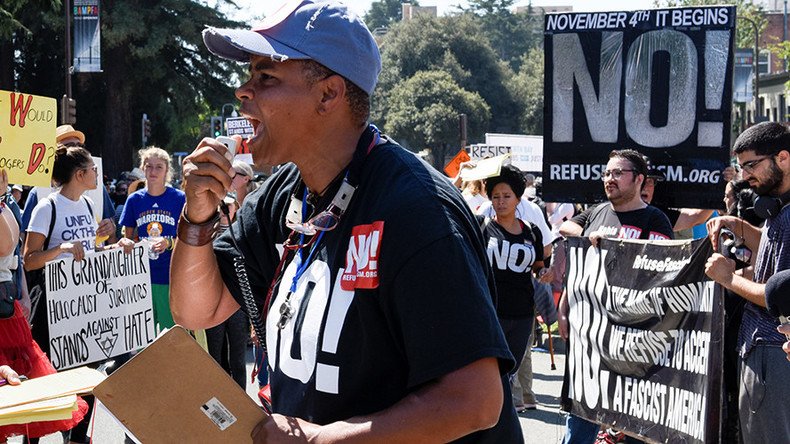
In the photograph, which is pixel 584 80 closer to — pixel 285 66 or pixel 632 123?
pixel 632 123

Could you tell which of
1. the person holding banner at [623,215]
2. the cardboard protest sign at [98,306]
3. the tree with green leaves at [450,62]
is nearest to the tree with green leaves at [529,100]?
the tree with green leaves at [450,62]

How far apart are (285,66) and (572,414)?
532 cm

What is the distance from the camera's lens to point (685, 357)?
6285mm

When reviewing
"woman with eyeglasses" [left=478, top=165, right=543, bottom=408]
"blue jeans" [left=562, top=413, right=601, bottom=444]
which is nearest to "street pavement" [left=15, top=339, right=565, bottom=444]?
"blue jeans" [left=562, top=413, right=601, bottom=444]

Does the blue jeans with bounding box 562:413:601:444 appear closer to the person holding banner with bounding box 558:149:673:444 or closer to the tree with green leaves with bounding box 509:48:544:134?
the person holding banner with bounding box 558:149:673:444

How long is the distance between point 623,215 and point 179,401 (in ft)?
18.3

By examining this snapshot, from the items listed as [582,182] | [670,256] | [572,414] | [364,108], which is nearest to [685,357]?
[670,256]

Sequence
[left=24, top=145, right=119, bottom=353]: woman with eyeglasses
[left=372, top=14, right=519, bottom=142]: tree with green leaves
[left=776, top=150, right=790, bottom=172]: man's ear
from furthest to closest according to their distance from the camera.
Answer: [left=372, top=14, right=519, bottom=142]: tree with green leaves
[left=24, top=145, right=119, bottom=353]: woman with eyeglasses
[left=776, top=150, right=790, bottom=172]: man's ear

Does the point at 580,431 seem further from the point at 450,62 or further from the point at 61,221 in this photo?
the point at 450,62

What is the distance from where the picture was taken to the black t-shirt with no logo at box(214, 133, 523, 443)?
2.06 m

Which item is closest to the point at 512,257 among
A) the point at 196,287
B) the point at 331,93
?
the point at 196,287

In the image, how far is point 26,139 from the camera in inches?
282

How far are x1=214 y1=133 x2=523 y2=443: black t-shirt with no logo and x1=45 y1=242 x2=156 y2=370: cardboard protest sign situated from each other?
604 centimetres

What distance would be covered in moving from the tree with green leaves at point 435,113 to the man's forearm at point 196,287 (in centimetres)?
6722
